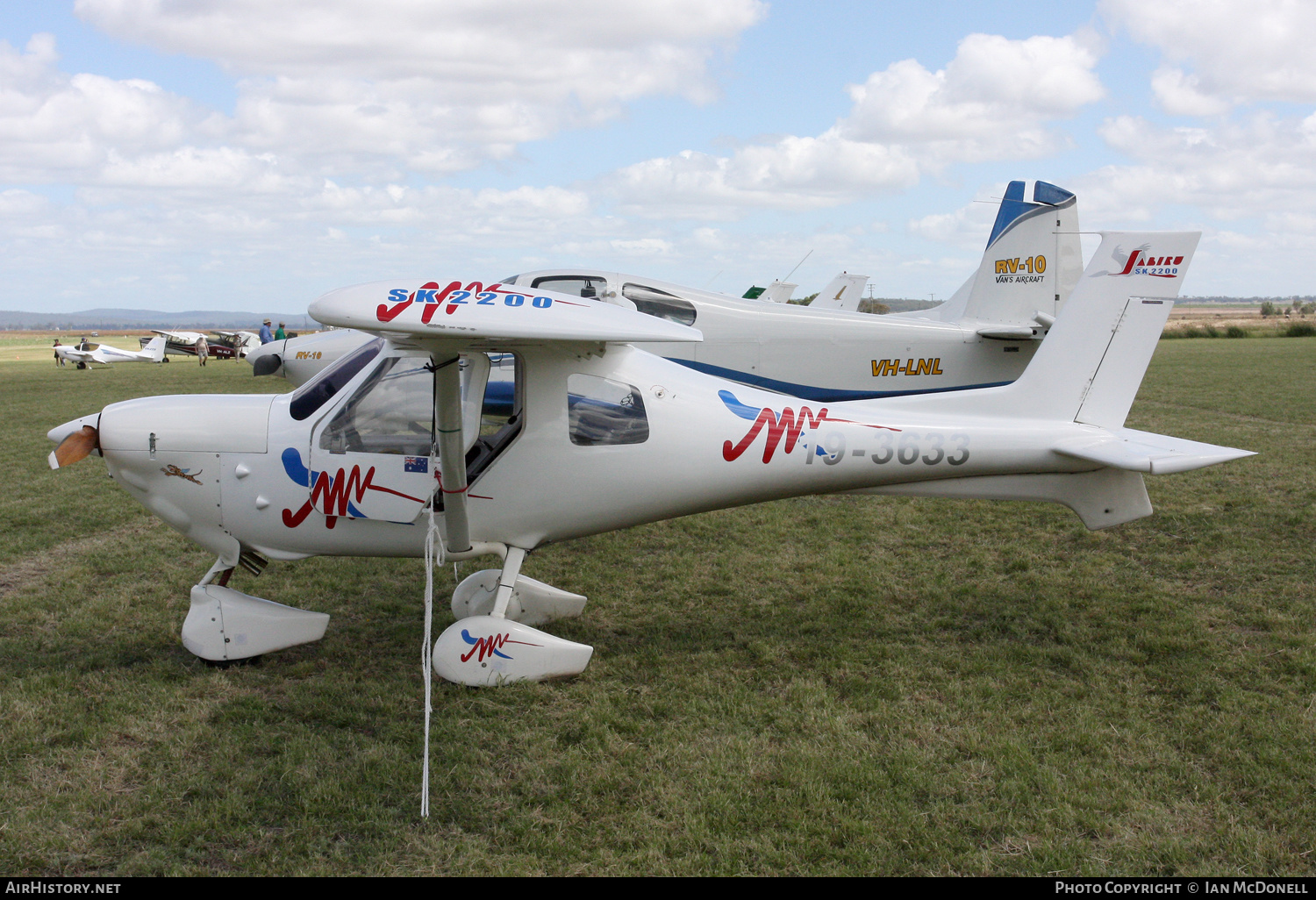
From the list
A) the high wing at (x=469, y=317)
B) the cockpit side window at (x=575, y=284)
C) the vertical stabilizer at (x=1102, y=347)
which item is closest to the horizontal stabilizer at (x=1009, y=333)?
the cockpit side window at (x=575, y=284)

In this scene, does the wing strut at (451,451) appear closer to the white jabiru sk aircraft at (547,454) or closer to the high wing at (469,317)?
the white jabiru sk aircraft at (547,454)

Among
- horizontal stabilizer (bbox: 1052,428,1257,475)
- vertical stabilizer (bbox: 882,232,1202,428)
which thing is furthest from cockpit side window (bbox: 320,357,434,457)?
horizontal stabilizer (bbox: 1052,428,1257,475)

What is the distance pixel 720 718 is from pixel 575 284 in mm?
5636

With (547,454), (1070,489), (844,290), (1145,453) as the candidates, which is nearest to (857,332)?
(1070,489)

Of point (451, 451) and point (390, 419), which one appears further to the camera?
point (390, 419)

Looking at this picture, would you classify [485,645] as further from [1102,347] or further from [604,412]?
[1102,347]

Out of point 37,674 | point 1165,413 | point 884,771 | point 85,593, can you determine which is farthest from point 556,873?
point 1165,413

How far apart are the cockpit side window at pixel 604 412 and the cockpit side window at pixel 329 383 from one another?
3.57 feet

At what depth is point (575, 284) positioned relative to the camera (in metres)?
9.08

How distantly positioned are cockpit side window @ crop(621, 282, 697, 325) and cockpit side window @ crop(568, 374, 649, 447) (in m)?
4.35

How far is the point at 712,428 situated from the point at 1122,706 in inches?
96.7

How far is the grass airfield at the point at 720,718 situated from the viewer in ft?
10.9

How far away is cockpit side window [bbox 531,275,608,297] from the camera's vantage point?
9.05 metres

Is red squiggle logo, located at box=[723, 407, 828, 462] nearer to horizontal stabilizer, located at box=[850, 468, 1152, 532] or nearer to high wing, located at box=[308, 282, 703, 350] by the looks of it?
horizontal stabilizer, located at box=[850, 468, 1152, 532]
